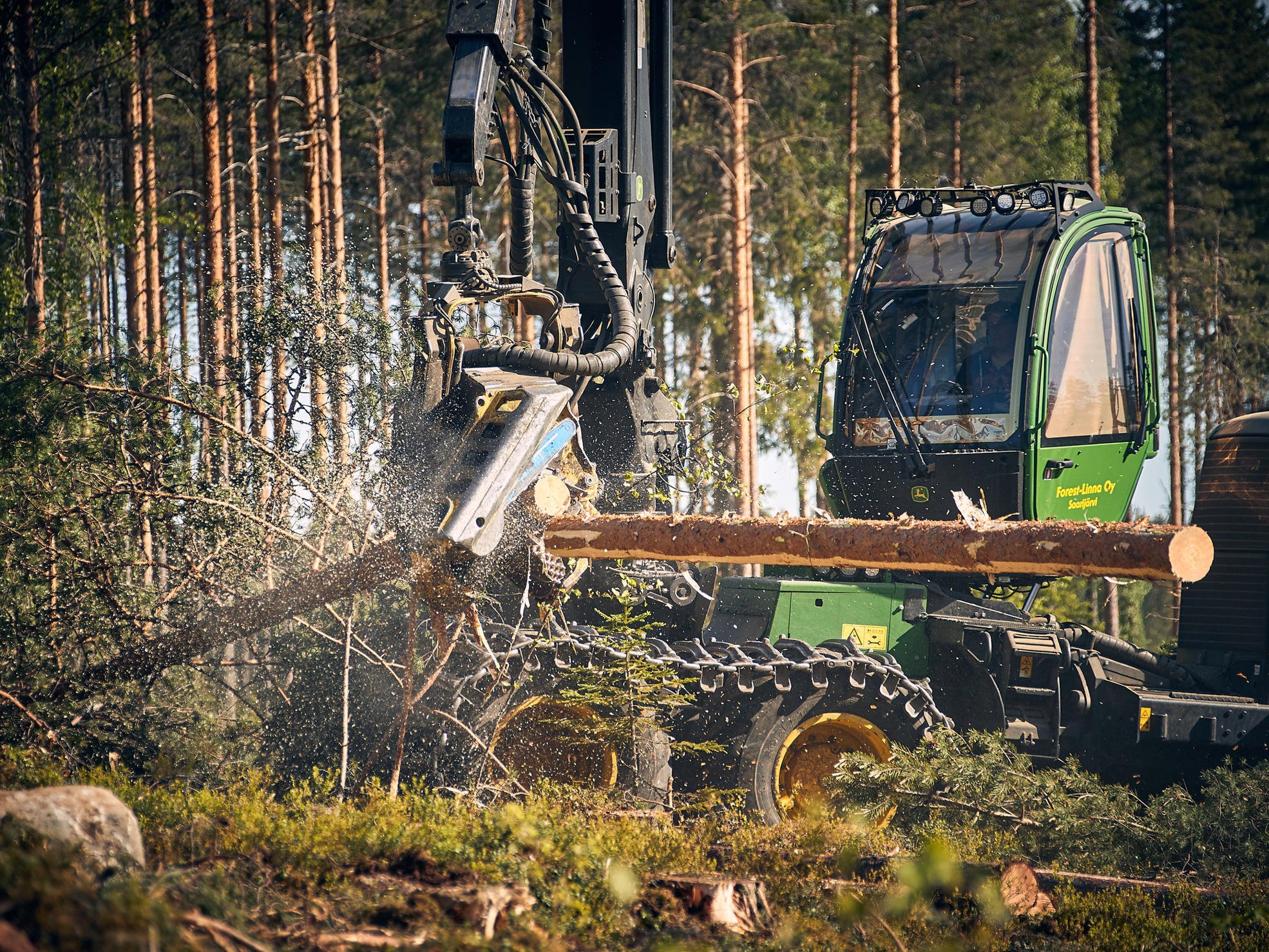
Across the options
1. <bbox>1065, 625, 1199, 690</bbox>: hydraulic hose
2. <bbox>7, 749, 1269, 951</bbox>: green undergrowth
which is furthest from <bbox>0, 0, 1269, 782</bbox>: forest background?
<bbox>1065, 625, 1199, 690</bbox>: hydraulic hose

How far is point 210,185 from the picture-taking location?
15391 millimetres

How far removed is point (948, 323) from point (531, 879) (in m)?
4.95

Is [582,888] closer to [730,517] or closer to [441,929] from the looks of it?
[441,929]

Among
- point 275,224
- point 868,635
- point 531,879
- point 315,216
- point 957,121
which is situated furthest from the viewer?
point 957,121

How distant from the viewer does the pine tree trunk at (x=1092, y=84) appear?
721 inches

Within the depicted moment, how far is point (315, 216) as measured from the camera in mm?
15062

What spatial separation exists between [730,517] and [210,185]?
1123 centimetres

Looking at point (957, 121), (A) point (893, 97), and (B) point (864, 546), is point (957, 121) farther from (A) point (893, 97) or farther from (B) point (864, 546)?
(B) point (864, 546)

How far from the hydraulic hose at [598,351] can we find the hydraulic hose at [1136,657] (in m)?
3.91

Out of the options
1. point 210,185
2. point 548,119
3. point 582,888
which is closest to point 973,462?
point 548,119

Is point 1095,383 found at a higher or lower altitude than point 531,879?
higher

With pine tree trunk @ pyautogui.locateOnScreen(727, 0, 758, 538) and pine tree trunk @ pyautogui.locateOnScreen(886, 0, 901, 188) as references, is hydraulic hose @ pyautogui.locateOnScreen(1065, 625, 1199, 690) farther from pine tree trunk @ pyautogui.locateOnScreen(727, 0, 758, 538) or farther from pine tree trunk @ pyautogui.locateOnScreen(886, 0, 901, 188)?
pine tree trunk @ pyautogui.locateOnScreen(886, 0, 901, 188)

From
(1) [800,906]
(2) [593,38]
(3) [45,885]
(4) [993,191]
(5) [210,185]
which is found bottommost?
(1) [800,906]

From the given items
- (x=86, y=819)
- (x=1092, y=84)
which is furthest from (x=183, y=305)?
(x=86, y=819)
